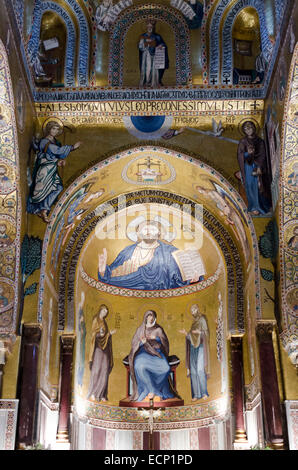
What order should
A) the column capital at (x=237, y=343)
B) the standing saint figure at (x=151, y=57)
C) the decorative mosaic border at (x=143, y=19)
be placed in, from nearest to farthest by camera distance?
1. the column capital at (x=237, y=343)
2. the standing saint figure at (x=151, y=57)
3. the decorative mosaic border at (x=143, y=19)

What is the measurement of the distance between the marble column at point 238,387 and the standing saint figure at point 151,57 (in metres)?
6.24

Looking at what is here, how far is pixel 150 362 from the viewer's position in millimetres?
16500

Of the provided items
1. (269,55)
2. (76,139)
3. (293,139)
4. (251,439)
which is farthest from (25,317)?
(269,55)

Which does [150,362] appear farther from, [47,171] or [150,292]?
[47,171]

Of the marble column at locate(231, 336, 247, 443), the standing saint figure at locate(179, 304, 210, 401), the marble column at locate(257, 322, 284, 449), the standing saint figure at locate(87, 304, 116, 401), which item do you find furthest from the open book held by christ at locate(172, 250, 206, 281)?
the marble column at locate(257, 322, 284, 449)

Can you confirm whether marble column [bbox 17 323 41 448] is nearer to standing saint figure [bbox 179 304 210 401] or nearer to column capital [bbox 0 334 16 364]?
column capital [bbox 0 334 16 364]

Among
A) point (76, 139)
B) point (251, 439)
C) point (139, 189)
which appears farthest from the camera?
point (139, 189)

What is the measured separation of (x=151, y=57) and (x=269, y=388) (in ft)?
26.4

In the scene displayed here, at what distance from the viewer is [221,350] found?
1517cm

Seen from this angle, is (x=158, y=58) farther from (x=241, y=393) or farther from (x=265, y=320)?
(x=241, y=393)

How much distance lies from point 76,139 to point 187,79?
293 centimetres

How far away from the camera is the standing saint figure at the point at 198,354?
15773 mm

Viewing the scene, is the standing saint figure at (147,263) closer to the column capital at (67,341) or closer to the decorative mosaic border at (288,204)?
the column capital at (67,341)

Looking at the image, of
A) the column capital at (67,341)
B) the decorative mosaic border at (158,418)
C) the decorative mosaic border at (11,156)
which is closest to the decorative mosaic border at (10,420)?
the decorative mosaic border at (11,156)
